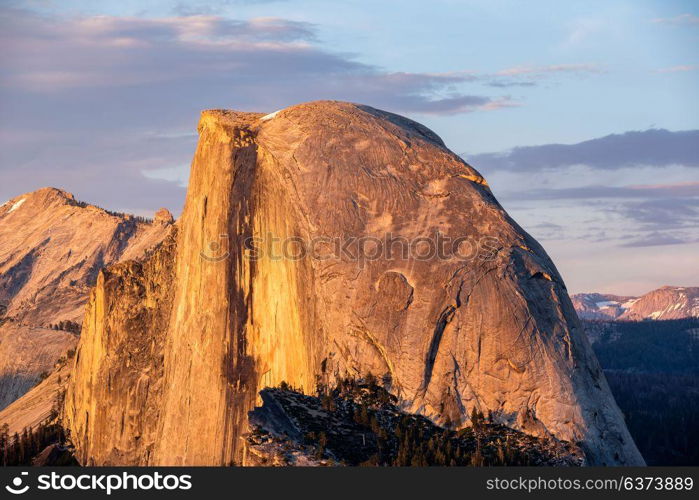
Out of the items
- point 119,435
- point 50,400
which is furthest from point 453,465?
point 50,400

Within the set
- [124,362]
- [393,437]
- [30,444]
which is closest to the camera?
[393,437]

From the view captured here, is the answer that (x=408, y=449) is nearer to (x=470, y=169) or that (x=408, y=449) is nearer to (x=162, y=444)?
(x=470, y=169)

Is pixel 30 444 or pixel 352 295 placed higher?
pixel 30 444

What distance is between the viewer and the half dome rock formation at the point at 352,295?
10825 cm

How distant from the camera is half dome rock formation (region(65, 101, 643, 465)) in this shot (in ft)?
355

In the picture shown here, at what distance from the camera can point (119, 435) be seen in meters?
145

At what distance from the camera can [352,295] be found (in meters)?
113

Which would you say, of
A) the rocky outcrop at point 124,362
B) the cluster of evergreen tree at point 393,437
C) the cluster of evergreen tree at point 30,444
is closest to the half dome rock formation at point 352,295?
the rocky outcrop at point 124,362

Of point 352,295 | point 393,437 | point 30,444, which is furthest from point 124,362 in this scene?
point 393,437

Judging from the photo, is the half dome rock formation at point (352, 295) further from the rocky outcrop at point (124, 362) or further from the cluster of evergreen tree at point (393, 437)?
the cluster of evergreen tree at point (393, 437)

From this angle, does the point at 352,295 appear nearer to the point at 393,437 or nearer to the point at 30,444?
the point at 393,437

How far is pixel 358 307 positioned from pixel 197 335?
22777 millimetres

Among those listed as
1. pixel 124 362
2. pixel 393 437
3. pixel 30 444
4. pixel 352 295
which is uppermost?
pixel 124 362

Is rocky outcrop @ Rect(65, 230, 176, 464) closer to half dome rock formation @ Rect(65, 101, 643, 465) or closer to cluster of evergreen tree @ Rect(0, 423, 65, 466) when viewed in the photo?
half dome rock formation @ Rect(65, 101, 643, 465)
